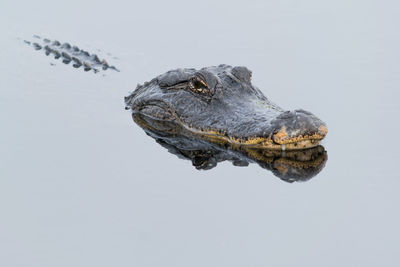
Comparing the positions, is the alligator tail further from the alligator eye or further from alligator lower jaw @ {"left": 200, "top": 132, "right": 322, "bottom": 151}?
alligator lower jaw @ {"left": 200, "top": 132, "right": 322, "bottom": 151}

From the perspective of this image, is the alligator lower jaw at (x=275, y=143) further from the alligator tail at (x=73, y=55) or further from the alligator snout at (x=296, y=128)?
the alligator tail at (x=73, y=55)

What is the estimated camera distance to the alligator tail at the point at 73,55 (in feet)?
41.9

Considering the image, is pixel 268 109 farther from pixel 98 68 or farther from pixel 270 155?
pixel 98 68

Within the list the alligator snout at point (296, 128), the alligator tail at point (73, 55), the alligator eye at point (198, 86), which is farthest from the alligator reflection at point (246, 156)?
the alligator tail at point (73, 55)

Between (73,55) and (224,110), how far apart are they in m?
4.74

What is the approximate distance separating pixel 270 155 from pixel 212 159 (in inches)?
26.2

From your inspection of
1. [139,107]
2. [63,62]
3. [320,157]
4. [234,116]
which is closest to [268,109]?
[234,116]

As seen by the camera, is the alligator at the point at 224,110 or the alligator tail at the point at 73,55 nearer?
the alligator at the point at 224,110

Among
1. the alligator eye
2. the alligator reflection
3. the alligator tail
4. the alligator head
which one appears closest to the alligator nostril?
the alligator head

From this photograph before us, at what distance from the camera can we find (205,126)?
942 centimetres

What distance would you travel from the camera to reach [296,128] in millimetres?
8516

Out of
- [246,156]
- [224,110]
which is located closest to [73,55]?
[224,110]

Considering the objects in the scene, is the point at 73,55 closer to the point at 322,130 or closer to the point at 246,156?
the point at 246,156

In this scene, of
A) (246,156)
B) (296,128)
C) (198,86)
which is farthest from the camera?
(198,86)
